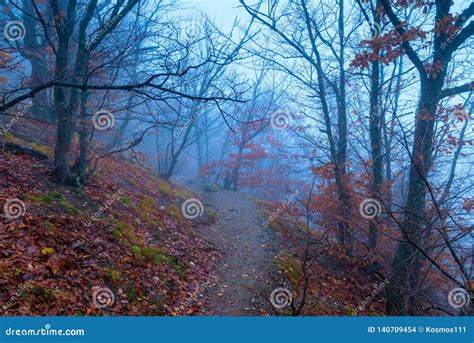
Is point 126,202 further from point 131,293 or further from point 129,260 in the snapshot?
point 131,293

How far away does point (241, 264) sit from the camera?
680cm

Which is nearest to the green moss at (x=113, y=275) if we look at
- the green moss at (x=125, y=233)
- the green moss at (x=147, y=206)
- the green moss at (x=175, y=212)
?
the green moss at (x=125, y=233)

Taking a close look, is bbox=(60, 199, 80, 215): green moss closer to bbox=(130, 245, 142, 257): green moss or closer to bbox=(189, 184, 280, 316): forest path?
bbox=(130, 245, 142, 257): green moss

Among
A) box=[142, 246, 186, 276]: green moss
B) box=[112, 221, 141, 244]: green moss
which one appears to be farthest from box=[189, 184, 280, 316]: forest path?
box=[112, 221, 141, 244]: green moss

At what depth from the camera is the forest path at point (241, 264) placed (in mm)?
4902

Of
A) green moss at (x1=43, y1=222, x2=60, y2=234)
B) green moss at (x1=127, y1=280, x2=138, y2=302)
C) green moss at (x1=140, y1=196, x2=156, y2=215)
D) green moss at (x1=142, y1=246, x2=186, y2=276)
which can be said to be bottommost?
green moss at (x1=127, y1=280, x2=138, y2=302)

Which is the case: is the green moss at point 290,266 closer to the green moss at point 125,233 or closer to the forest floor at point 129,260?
the forest floor at point 129,260

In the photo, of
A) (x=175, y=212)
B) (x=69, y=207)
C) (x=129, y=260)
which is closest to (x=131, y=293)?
(x=129, y=260)

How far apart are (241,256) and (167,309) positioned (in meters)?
3.22

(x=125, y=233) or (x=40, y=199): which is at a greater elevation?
(x=40, y=199)

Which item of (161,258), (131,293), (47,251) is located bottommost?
(131,293)

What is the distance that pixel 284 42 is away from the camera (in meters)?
9.10

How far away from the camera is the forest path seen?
490 cm
